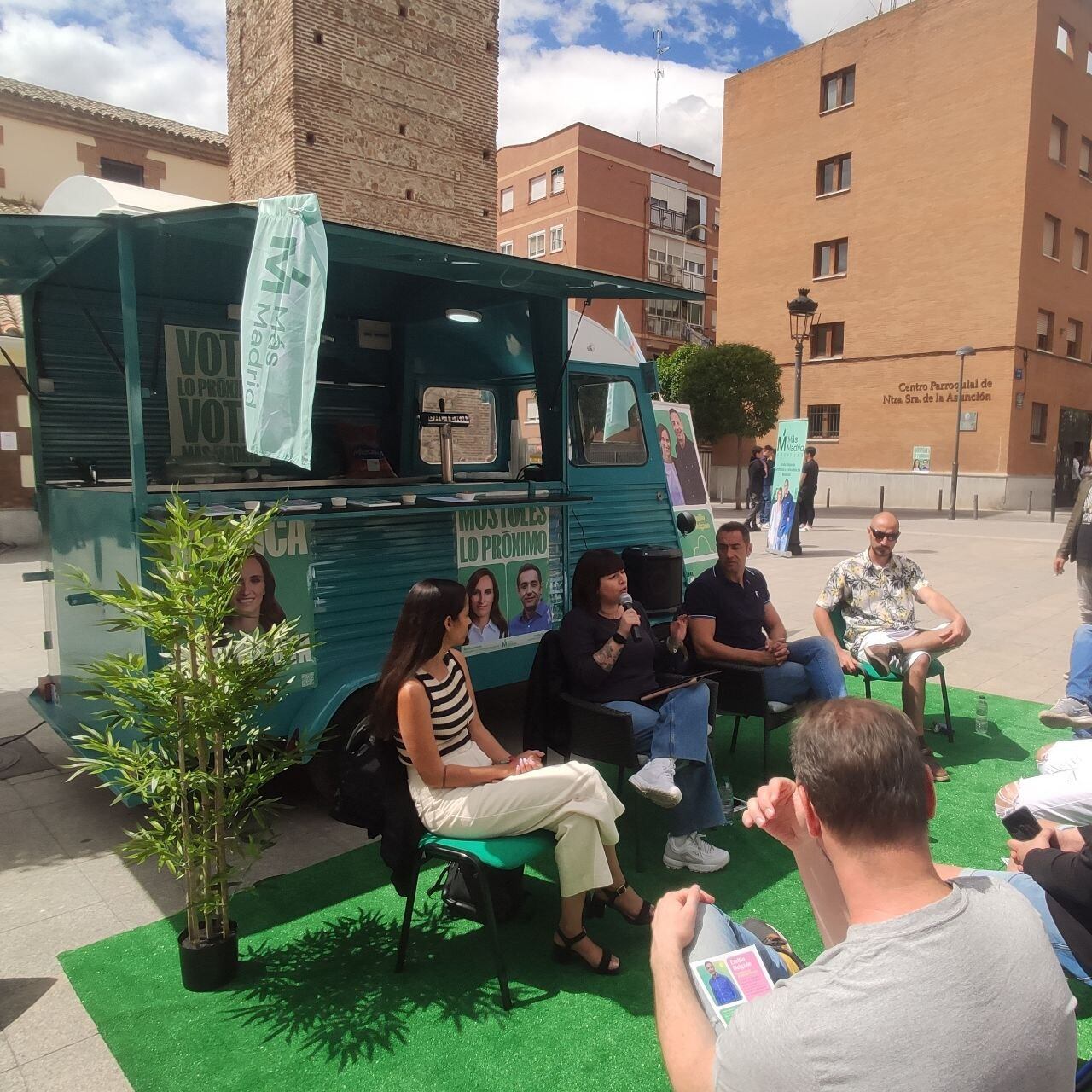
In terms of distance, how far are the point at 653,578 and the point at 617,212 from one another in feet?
129

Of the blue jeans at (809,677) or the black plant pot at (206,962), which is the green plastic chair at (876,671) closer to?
the blue jeans at (809,677)

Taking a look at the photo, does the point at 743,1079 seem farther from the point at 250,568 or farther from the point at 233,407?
the point at 233,407

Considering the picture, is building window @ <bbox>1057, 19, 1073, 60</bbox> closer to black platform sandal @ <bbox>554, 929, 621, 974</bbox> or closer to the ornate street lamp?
the ornate street lamp

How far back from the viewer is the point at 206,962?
2756 millimetres

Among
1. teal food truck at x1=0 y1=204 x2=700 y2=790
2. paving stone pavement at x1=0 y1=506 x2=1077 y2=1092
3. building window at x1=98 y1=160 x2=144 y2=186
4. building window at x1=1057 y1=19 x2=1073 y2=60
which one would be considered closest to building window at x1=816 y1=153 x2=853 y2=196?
building window at x1=1057 y1=19 x2=1073 y2=60

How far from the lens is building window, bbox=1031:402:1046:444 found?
25938 millimetres

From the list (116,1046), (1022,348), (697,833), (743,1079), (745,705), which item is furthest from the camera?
(1022,348)

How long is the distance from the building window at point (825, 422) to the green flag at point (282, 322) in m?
27.1

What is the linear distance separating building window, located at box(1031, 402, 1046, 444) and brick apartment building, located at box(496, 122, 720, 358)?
17.2 metres

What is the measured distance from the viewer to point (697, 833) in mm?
3635

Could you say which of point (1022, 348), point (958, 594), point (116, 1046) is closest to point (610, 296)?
point (116, 1046)

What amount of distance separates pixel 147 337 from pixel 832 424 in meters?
26.8

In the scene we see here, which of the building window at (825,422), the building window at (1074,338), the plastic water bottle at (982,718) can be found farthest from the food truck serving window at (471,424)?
the building window at (1074,338)

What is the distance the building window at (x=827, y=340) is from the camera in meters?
28.7
